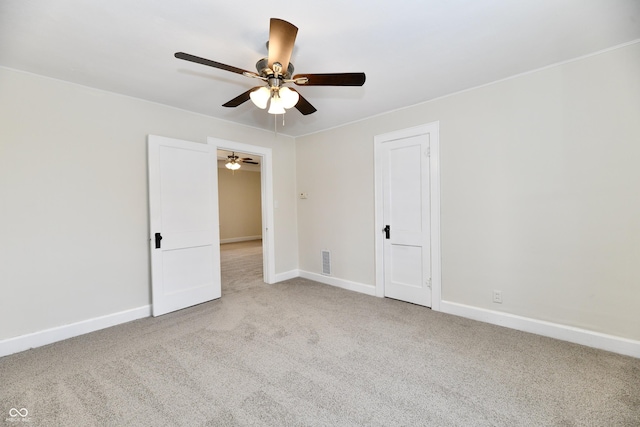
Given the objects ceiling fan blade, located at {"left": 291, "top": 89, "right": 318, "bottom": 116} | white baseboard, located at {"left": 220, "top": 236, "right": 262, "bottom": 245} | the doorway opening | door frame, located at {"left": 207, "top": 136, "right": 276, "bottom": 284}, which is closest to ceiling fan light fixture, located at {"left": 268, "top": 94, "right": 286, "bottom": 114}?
ceiling fan blade, located at {"left": 291, "top": 89, "right": 318, "bottom": 116}

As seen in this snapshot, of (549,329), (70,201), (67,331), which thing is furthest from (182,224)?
(549,329)

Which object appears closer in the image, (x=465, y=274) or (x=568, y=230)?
(x=568, y=230)

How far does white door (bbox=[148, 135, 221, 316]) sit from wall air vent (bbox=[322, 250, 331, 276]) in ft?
5.43

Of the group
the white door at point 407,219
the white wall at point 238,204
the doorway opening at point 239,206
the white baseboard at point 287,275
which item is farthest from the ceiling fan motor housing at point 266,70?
the white wall at point 238,204

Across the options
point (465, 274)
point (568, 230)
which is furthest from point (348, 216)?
point (568, 230)

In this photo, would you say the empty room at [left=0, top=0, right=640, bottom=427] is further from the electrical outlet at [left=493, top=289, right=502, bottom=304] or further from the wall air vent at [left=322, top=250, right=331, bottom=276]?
the wall air vent at [left=322, top=250, right=331, bottom=276]

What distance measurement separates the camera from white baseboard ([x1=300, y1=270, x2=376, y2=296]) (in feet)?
13.1

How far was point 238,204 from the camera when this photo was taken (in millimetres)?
9820

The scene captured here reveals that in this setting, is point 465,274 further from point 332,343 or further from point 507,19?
point 507,19

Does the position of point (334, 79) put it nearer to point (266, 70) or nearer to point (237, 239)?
point (266, 70)

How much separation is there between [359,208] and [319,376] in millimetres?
2453

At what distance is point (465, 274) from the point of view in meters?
3.11

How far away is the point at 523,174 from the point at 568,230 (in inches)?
25.1

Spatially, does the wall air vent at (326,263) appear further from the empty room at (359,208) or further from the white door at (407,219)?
the white door at (407,219)
